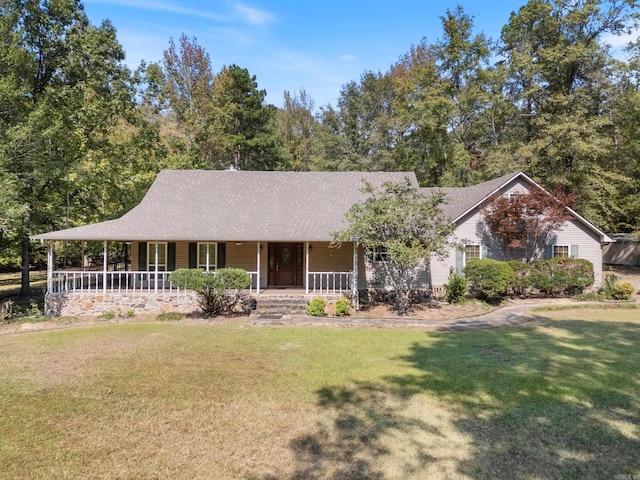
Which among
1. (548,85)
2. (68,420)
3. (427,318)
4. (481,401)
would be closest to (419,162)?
(548,85)

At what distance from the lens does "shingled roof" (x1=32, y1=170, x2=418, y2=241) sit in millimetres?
14500

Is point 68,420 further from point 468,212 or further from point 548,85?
point 548,85

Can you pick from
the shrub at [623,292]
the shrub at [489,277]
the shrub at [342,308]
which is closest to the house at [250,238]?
the shrub at [342,308]

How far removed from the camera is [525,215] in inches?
661

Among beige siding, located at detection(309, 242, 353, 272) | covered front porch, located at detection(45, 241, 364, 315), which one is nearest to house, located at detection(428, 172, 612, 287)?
beige siding, located at detection(309, 242, 353, 272)

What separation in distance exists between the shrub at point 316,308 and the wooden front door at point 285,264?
3.95 m

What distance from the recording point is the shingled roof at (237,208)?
14500 mm

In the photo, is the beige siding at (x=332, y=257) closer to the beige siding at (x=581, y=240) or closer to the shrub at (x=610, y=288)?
the beige siding at (x=581, y=240)

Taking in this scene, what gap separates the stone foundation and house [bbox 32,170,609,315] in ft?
0.12

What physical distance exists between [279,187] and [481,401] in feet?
48.5

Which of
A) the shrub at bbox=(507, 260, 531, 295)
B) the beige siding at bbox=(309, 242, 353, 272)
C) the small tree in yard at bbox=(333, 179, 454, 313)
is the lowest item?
the shrub at bbox=(507, 260, 531, 295)

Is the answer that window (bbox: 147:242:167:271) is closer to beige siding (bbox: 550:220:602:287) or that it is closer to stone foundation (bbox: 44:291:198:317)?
stone foundation (bbox: 44:291:198:317)

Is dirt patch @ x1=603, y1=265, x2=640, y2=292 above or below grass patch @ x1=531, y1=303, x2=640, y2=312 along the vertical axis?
above

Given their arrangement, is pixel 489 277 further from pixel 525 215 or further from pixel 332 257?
pixel 332 257
